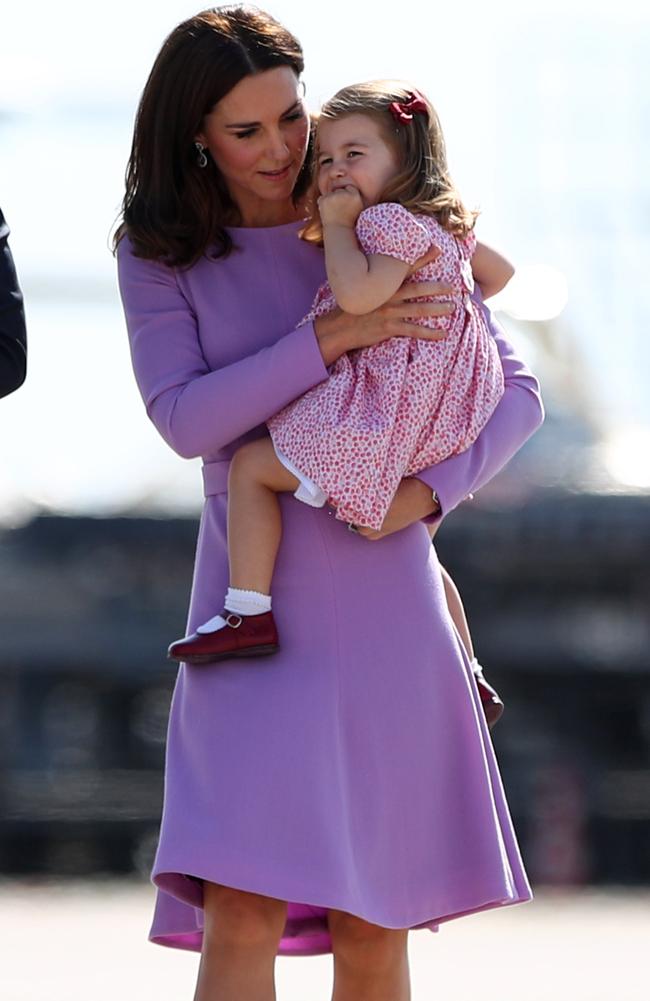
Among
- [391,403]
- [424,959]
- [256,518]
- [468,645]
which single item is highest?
[391,403]

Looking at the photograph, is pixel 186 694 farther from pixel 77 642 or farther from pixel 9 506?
pixel 9 506

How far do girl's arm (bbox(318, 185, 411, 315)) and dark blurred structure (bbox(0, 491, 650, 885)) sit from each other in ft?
45.7

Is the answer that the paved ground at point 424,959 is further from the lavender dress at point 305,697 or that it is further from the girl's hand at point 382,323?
the girl's hand at point 382,323

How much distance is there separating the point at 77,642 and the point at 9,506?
1853 mm

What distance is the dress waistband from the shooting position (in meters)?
3.28

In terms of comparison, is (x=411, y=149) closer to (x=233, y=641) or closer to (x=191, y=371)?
(x=191, y=371)

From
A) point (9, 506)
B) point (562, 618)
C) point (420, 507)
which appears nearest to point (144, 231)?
point (420, 507)

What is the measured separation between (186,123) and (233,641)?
759mm

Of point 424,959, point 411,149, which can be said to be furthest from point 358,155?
point 424,959

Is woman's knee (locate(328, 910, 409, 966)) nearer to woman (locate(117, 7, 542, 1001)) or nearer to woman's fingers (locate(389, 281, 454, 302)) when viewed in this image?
woman (locate(117, 7, 542, 1001))

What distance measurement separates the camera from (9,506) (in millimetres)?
20203

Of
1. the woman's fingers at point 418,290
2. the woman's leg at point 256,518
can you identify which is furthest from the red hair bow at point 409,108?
the woman's leg at point 256,518

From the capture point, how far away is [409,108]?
3.25 m

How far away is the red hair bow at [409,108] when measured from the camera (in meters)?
3.23
